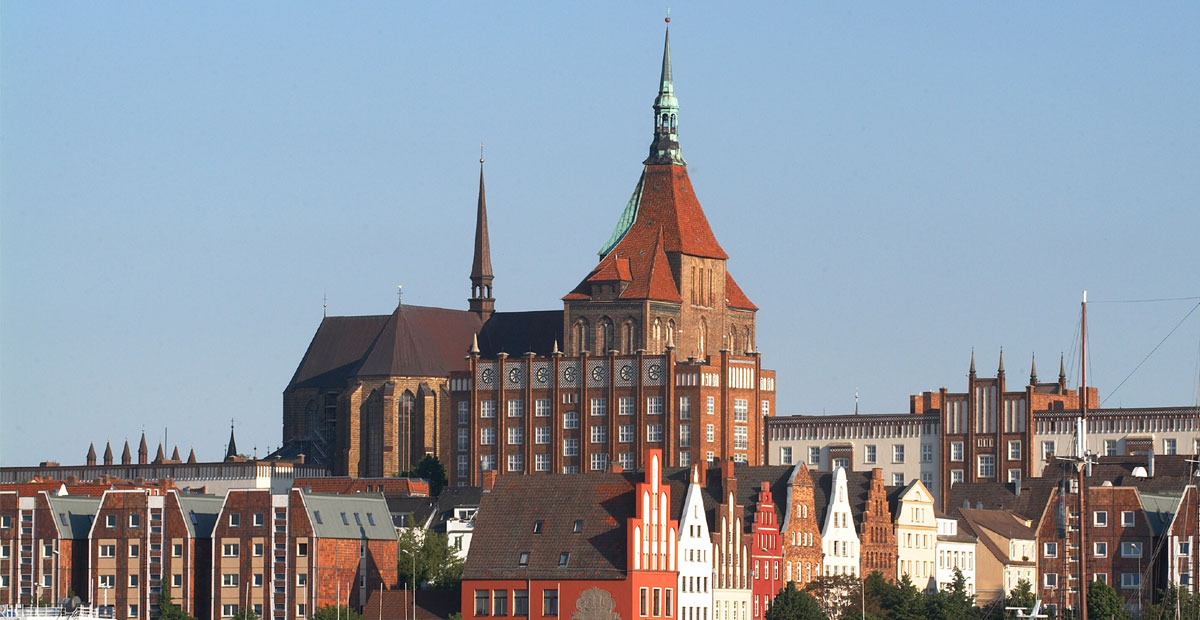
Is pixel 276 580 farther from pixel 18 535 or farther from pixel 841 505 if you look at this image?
pixel 841 505

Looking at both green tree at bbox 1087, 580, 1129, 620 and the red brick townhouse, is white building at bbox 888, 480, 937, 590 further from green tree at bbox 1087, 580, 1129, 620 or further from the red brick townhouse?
the red brick townhouse

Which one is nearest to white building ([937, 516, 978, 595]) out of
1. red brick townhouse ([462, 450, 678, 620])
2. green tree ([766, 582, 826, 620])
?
green tree ([766, 582, 826, 620])

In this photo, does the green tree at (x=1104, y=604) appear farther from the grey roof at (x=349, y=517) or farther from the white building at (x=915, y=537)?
the grey roof at (x=349, y=517)

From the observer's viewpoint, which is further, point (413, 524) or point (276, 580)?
point (413, 524)

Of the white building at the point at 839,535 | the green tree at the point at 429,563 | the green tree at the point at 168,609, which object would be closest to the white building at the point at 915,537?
the white building at the point at 839,535

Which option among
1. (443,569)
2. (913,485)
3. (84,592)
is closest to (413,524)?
(443,569)

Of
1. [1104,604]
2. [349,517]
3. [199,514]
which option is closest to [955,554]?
[1104,604]

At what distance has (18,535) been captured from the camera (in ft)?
524

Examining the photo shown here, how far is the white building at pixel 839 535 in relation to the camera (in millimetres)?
163125

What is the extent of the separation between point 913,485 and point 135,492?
45.5m

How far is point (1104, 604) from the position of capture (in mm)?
148500

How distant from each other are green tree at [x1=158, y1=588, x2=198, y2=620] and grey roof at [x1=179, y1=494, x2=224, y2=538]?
3.83m

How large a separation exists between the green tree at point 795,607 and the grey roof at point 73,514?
38355 millimetres

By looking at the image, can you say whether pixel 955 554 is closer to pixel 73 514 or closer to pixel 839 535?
pixel 839 535
